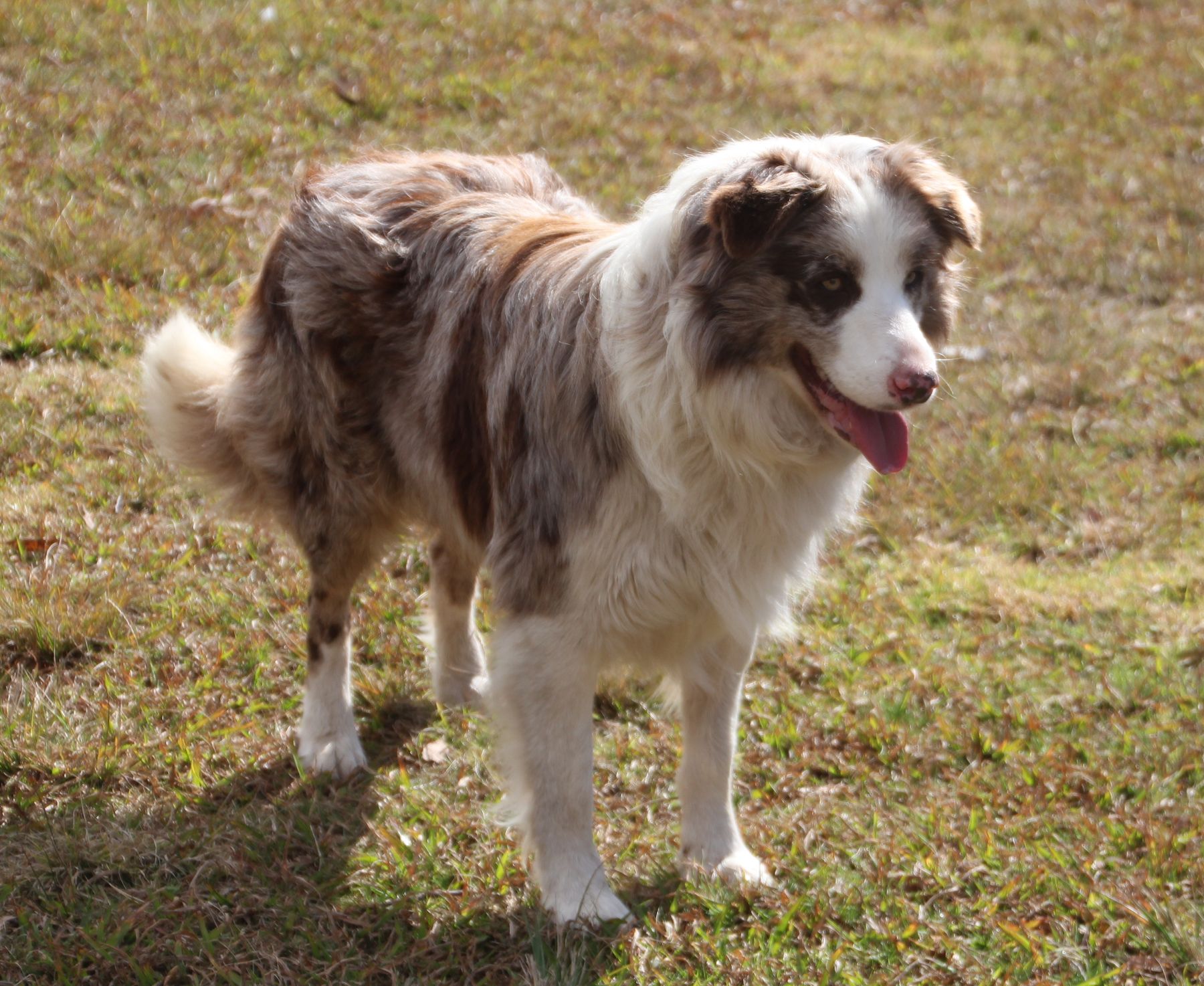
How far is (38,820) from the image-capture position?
11.7ft

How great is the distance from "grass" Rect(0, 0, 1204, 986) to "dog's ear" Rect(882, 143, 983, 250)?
5.62 feet

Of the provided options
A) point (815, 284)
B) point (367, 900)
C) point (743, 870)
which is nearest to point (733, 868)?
point (743, 870)

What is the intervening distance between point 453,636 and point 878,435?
198 centimetres

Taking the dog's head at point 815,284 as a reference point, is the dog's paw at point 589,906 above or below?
below

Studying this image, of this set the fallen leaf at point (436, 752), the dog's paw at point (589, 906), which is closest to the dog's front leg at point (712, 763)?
the dog's paw at point (589, 906)

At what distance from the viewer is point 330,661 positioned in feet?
13.5

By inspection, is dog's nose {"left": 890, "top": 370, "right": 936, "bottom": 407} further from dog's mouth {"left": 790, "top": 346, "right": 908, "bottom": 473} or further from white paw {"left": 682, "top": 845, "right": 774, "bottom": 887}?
white paw {"left": 682, "top": 845, "right": 774, "bottom": 887}

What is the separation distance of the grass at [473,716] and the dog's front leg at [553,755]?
0.13 m

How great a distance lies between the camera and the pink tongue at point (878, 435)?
9.52 ft

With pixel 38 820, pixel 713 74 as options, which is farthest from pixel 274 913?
pixel 713 74

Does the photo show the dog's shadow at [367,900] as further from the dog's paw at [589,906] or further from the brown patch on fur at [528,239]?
the brown patch on fur at [528,239]

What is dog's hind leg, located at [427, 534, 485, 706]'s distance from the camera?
4.41 meters

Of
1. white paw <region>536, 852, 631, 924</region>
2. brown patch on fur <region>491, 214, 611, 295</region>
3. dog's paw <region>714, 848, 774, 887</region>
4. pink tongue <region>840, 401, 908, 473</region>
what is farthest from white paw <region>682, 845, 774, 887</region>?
brown patch on fur <region>491, 214, 611, 295</region>

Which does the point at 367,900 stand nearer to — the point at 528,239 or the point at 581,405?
the point at 581,405
